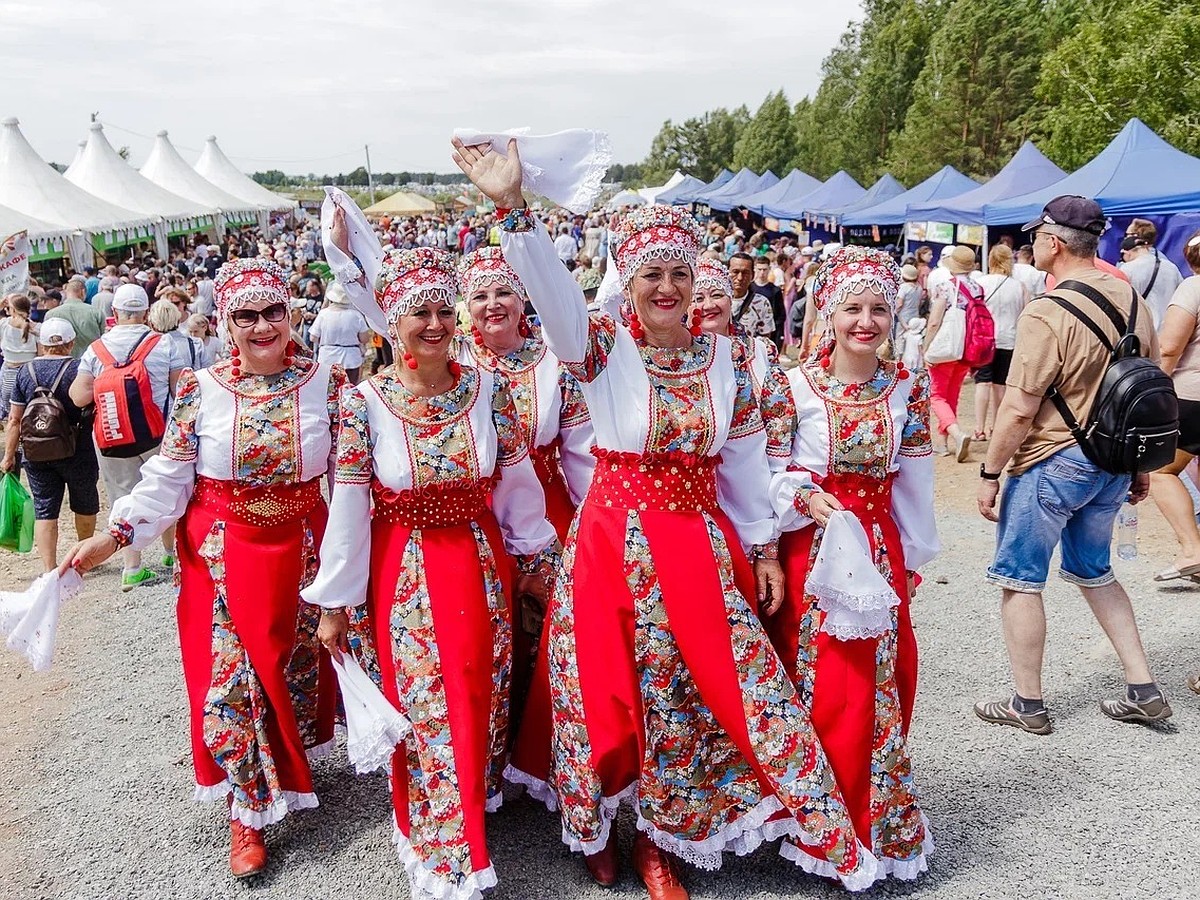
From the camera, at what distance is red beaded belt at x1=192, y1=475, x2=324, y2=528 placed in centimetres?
309

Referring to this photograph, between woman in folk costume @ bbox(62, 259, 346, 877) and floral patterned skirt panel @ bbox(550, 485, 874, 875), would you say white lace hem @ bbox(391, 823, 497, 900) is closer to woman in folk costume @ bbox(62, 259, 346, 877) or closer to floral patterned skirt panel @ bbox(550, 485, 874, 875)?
floral patterned skirt panel @ bbox(550, 485, 874, 875)

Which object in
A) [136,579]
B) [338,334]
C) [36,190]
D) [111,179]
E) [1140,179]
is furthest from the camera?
[111,179]

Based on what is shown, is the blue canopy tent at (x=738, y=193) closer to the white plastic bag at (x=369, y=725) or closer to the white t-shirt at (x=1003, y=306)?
the white t-shirt at (x=1003, y=306)

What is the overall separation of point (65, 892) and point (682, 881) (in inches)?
82.3

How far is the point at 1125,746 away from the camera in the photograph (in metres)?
3.74

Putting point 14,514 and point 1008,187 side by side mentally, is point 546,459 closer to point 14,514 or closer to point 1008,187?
point 14,514

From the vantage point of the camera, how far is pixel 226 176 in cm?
3638

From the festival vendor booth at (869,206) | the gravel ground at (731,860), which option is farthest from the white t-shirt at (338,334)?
the festival vendor booth at (869,206)

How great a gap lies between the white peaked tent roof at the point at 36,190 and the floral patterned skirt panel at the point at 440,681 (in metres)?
18.8

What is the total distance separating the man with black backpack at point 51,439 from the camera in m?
5.85

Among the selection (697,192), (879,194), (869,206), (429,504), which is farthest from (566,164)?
(697,192)

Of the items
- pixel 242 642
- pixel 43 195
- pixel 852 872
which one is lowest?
pixel 852 872

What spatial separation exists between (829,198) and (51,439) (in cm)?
1837

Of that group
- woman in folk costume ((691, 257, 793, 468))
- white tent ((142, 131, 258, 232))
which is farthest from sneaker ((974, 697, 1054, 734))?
white tent ((142, 131, 258, 232))
